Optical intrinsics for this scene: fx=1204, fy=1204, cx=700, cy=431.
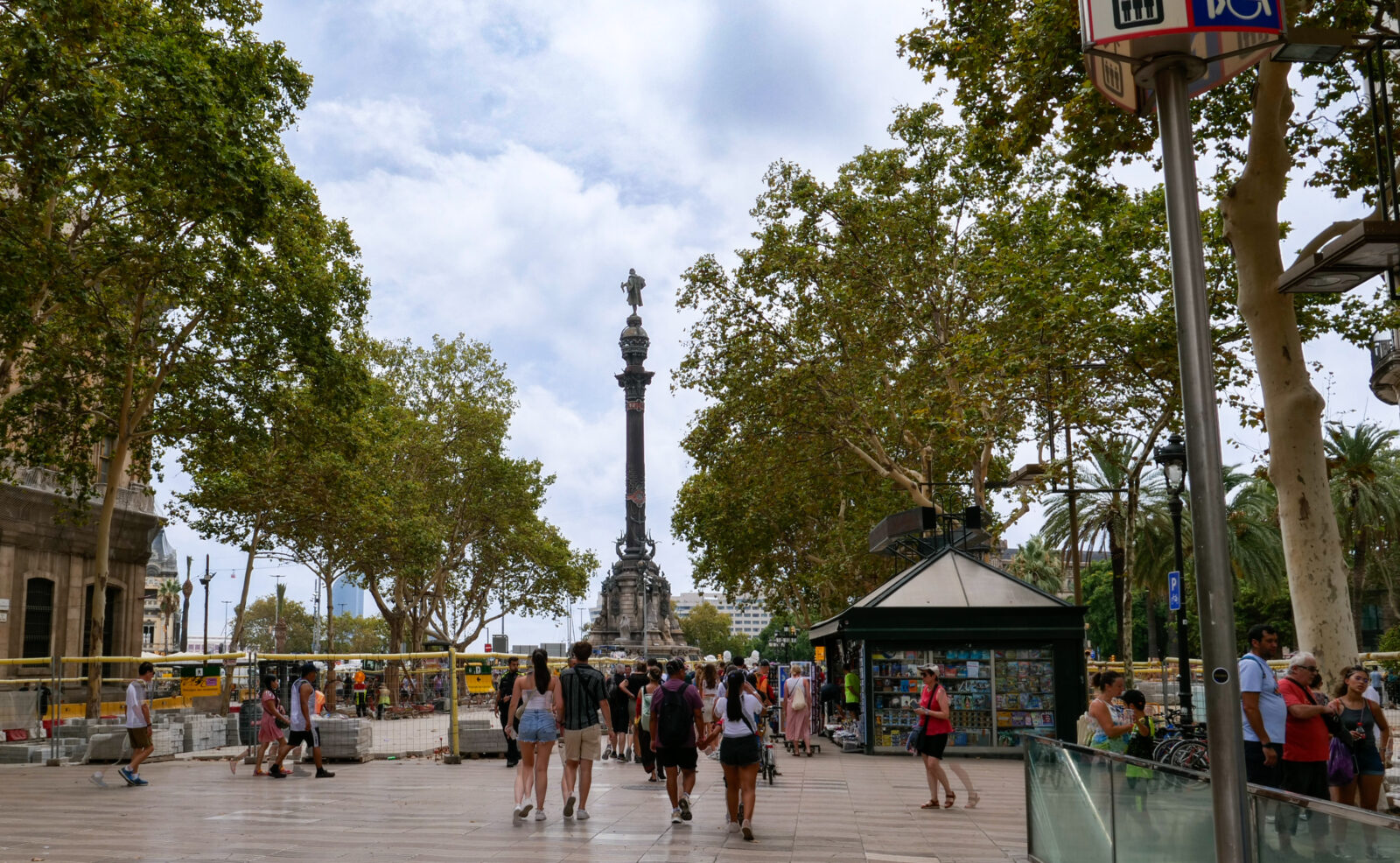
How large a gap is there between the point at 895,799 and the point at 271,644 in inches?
4645

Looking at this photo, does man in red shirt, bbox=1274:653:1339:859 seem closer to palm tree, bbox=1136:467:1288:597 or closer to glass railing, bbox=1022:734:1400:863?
glass railing, bbox=1022:734:1400:863

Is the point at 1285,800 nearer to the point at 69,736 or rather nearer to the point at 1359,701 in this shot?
the point at 1359,701

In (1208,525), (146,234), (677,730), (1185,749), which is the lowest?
(1185,749)

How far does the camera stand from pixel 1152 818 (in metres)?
6.75

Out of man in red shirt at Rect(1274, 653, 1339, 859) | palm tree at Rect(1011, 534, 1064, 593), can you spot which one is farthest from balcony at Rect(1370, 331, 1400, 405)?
palm tree at Rect(1011, 534, 1064, 593)

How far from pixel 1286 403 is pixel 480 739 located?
46.4ft

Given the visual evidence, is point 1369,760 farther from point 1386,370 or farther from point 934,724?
point 1386,370

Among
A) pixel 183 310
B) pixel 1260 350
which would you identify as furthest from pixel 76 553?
pixel 1260 350

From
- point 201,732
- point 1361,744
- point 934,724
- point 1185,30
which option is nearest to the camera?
point 1185,30

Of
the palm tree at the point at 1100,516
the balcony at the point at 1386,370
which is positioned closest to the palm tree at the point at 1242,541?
the palm tree at the point at 1100,516

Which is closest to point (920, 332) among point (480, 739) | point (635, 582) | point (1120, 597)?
point (1120, 597)

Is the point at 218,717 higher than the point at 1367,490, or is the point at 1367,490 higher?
the point at 1367,490

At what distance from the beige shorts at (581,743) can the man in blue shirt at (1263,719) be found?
18.9ft

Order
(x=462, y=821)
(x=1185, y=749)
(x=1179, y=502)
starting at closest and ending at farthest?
(x=462, y=821)
(x=1185, y=749)
(x=1179, y=502)
